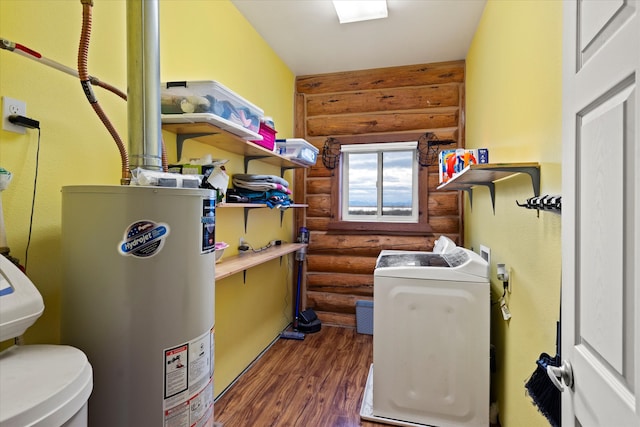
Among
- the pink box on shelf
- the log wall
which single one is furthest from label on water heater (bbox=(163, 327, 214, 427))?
the log wall

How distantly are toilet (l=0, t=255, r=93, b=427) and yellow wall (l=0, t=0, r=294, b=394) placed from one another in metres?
0.38

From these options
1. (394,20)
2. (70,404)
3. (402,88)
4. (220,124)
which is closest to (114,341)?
(70,404)

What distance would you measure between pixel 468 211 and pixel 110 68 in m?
2.89

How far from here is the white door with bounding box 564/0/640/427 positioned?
0.58 meters

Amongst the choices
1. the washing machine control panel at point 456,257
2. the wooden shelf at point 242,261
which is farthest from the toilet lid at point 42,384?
the washing machine control panel at point 456,257

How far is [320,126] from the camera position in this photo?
3.61 metres

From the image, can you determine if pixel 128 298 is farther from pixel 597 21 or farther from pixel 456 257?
pixel 456 257

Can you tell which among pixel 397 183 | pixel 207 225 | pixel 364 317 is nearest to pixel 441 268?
pixel 207 225

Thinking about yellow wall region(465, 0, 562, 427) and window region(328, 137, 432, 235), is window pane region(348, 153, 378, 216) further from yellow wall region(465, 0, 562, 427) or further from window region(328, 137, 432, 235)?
yellow wall region(465, 0, 562, 427)

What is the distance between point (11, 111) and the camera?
1032 mm

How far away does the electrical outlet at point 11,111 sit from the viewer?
1017 mm

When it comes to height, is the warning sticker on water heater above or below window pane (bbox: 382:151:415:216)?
below

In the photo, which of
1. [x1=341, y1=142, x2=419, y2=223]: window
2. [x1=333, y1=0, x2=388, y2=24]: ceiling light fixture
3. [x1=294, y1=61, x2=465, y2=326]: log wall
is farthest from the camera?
[x1=341, y1=142, x2=419, y2=223]: window

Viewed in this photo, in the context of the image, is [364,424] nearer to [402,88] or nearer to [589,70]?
[589,70]
